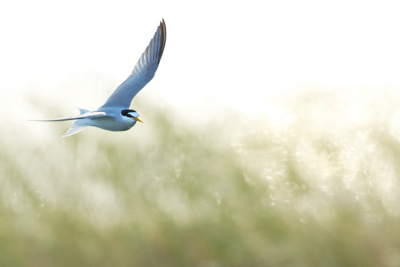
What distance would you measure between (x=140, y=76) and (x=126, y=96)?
1.20ft

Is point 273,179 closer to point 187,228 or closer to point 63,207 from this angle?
point 187,228

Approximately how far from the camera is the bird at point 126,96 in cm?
522

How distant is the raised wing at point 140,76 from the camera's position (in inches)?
234

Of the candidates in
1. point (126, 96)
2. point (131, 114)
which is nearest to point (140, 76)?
point (126, 96)

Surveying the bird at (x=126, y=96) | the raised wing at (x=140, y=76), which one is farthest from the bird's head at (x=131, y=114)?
the raised wing at (x=140, y=76)

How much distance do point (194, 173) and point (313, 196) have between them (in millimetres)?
6958

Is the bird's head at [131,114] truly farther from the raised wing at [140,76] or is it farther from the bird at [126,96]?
the raised wing at [140,76]

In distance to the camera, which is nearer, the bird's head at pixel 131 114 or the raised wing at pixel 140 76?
the bird's head at pixel 131 114

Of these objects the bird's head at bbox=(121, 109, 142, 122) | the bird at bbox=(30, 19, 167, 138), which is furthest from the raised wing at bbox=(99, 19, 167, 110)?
the bird's head at bbox=(121, 109, 142, 122)

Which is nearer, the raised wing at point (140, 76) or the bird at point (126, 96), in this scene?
the bird at point (126, 96)

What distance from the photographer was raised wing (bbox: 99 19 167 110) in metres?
5.95

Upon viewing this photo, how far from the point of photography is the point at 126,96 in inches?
239

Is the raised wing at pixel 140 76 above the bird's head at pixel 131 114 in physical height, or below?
above

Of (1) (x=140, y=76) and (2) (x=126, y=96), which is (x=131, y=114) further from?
(1) (x=140, y=76)
